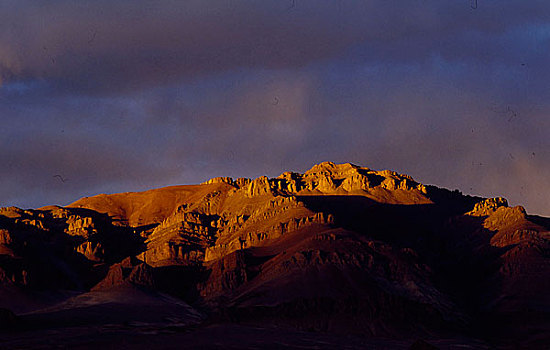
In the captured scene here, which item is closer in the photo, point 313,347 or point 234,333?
point 313,347

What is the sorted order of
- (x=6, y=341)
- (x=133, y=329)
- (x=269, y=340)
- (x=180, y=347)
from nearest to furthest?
(x=180, y=347) → (x=6, y=341) → (x=269, y=340) → (x=133, y=329)

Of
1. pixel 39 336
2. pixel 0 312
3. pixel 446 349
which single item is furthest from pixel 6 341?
pixel 446 349

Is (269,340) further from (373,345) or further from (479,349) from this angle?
(479,349)

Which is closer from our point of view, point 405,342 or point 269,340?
point 269,340

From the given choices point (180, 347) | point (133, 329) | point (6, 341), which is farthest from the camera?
point (133, 329)

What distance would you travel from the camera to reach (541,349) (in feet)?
651

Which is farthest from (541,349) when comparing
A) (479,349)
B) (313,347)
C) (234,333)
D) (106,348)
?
(106,348)

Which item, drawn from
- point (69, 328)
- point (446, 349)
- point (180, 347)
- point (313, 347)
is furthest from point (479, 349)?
point (69, 328)

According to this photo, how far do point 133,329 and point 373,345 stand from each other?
5509 cm

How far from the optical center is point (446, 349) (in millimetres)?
188875

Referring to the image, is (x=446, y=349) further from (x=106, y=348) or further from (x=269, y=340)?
(x=106, y=348)

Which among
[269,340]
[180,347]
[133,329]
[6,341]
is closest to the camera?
[180,347]

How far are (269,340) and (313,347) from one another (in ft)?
35.8

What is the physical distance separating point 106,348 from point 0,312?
4123cm
